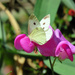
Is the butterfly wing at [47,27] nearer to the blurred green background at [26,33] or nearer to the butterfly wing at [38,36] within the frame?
the butterfly wing at [38,36]

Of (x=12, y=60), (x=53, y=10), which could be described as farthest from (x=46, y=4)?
(x=12, y=60)

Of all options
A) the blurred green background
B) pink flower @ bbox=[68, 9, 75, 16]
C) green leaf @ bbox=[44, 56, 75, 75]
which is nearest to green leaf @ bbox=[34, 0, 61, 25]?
the blurred green background

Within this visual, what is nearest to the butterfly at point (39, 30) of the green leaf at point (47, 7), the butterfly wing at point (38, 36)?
the butterfly wing at point (38, 36)

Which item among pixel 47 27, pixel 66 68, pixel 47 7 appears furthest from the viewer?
pixel 47 7

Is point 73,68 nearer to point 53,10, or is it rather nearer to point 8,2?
point 53,10

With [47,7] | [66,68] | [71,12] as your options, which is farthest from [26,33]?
[66,68]

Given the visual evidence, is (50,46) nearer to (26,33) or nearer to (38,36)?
(38,36)
